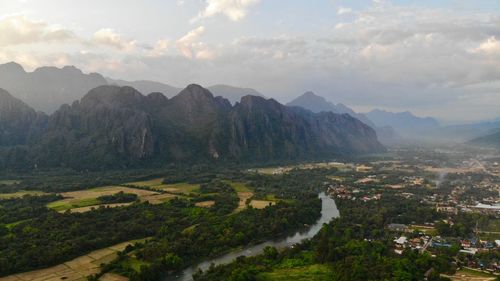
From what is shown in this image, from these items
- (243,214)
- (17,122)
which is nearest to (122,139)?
(17,122)

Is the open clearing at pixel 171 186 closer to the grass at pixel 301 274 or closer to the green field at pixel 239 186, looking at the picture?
the green field at pixel 239 186

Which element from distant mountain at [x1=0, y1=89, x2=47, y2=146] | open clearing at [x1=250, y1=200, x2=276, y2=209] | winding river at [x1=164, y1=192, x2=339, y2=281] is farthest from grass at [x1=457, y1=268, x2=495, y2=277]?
distant mountain at [x1=0, y1=89, x2=47, y2=146]

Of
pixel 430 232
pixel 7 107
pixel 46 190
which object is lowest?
pixel 430 232

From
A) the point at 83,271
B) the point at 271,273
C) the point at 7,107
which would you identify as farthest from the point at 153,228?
the point at 7,107

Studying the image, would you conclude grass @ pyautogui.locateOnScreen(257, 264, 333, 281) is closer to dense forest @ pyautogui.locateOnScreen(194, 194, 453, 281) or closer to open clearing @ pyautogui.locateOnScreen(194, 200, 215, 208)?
dense forest @ pyautogui.locateOnScreen(194, 194, 453, 281)

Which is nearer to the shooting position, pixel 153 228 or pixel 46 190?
pixel 153 228

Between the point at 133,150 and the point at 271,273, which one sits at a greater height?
the point at 133,150

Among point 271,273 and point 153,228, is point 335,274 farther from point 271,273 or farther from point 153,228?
point 153,228
